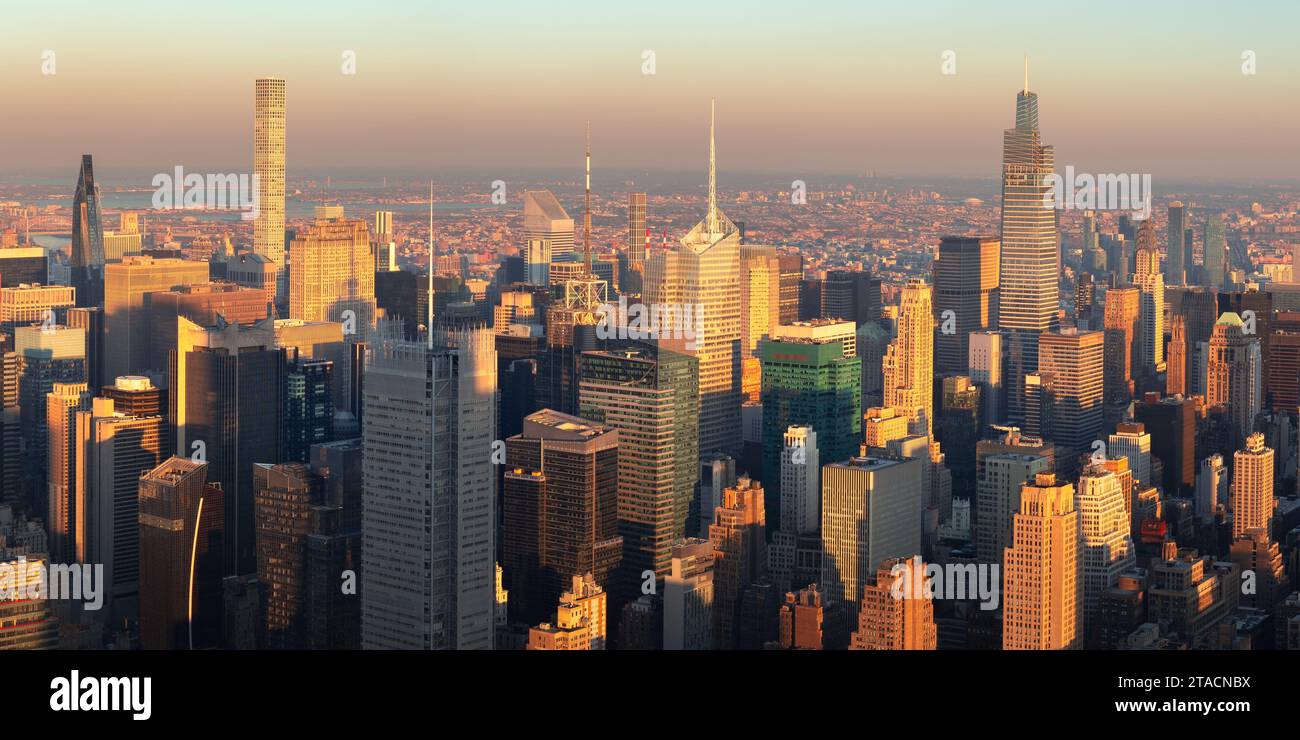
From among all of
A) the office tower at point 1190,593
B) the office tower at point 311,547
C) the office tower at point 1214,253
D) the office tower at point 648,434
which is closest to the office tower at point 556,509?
the office tower at point 648,434

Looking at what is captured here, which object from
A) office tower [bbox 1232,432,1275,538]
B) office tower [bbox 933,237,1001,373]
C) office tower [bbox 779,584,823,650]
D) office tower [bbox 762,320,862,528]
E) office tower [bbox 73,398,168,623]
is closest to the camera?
office tower [bbox 779,584,823,650]

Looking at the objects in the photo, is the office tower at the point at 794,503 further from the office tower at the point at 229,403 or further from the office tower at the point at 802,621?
the office tower at the point at 229,403

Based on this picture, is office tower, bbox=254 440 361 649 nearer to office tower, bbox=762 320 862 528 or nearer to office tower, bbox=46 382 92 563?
office tower, bbox=46 382 92 563

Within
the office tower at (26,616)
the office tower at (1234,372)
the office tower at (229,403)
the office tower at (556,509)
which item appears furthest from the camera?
the office tower at (1234,372)

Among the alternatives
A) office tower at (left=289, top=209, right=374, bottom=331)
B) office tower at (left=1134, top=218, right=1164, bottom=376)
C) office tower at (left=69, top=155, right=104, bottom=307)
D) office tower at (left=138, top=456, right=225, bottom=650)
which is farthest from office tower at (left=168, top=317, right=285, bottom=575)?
office tower at (left=1134, top=218, right=1164, bottom=376)

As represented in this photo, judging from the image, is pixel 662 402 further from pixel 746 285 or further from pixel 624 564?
pixel 746 285

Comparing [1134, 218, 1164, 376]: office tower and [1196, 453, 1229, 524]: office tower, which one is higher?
[1134, 218, 1164, 376]: office tower
